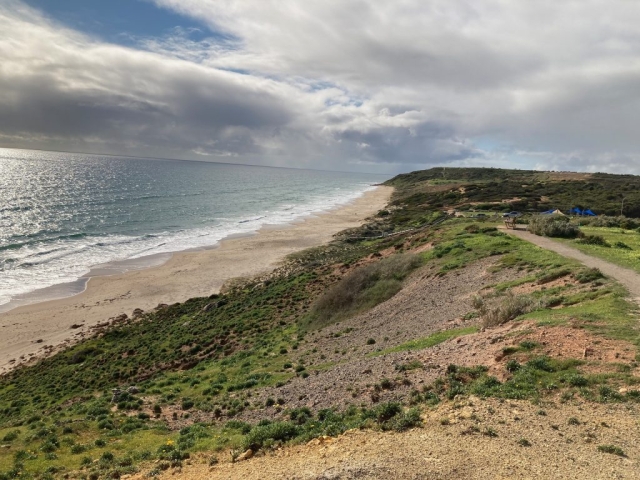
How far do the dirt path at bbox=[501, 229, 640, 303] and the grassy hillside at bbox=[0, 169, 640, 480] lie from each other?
0.98 m

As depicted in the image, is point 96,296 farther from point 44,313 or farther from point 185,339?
point 185,339

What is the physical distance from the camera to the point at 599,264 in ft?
69.1

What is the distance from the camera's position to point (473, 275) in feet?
77.8

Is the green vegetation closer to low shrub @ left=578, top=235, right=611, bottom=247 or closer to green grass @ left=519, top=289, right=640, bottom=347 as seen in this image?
green grass @ left=519, top=289, right=640, bottom=347

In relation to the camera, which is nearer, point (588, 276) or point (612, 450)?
point (612, 450)

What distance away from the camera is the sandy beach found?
3092 cm

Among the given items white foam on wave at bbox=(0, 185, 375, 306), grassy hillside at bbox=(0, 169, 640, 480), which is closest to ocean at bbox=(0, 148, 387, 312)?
white foam on wave at bbox=(0, 185, 375, 306)

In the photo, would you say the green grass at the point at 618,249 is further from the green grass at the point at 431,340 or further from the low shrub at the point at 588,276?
the green grass at the point at 431,340

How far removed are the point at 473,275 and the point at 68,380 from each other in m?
24.3

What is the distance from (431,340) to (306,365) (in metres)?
5.95

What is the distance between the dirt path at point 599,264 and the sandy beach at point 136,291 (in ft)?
92.7

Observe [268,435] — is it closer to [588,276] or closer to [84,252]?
[588,276]

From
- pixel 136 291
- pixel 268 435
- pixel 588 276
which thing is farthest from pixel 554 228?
pixel 136 291

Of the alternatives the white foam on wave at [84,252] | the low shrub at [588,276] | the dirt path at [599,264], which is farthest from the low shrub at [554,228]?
the white foam on wave at [84,252]
